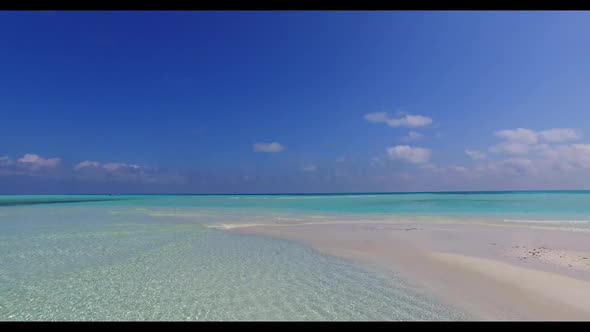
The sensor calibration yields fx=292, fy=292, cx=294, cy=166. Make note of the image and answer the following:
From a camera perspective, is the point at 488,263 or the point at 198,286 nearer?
the point at 198,286

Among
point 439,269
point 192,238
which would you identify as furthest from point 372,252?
point 192,238

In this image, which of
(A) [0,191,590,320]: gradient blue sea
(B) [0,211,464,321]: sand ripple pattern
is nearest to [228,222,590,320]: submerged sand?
(A) [0,191,590,320]: gradient blue sea

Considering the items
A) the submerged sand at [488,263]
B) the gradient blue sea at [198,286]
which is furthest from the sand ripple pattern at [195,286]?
the submerged sand at [488,263]

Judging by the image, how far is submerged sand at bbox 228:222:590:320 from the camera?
4859mm

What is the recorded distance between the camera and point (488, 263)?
752 cm

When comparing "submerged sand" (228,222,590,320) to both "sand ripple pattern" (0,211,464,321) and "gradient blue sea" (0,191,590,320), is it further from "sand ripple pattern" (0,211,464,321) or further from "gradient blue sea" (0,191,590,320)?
"sand ripple pattern" (0,211,464,321)

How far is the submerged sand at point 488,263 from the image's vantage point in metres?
4.86

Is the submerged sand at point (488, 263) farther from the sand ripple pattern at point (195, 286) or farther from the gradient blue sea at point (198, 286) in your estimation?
the sand ripple pattern at point (195, 286)

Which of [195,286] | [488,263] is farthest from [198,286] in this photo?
[488,263]

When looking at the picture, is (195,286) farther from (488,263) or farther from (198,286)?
(488,263)

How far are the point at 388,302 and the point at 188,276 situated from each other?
4.23 m

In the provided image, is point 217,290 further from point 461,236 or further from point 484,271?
point 461,236

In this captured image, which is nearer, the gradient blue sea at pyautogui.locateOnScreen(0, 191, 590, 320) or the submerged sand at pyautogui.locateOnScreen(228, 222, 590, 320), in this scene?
the gradient blue sea at pyautogui.locateOnScreen(0, 191, 590, 320)

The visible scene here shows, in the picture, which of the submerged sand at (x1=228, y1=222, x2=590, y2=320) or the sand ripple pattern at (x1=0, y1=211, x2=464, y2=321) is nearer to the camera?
the sand ripple pattern at (x1=0, y1=211, x2=464, y2=321)
